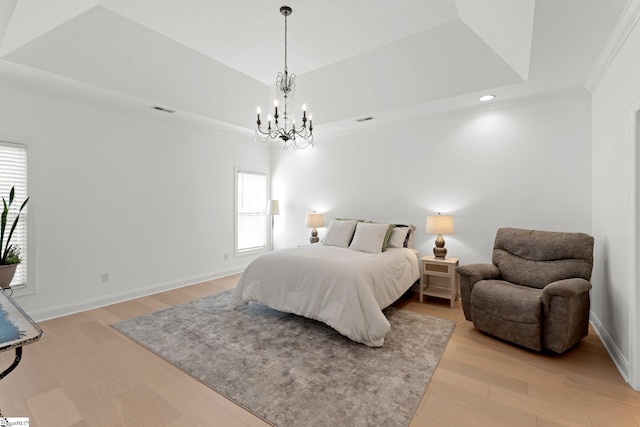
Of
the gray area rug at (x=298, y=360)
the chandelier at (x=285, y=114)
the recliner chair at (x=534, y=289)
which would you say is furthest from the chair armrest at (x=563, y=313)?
the chandelier at (x=285, y=114)

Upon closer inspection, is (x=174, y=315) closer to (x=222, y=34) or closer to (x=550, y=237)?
(x=222, y=34)

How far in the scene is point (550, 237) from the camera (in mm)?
3031

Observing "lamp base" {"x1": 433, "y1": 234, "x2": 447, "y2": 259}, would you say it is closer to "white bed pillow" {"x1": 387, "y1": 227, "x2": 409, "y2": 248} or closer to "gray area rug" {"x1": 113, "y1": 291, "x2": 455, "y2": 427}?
"white bed pillow" {"x1": 387, "y1": 227, "x2": 409, "y2": 248}

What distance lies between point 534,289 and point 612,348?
26.7 inches

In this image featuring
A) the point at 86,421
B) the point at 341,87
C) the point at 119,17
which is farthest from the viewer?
the point at 341,87

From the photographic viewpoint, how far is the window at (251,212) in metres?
5.64

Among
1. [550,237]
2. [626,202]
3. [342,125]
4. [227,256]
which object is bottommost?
[227,256]

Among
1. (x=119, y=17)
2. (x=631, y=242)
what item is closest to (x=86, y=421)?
(x=119, y=17)

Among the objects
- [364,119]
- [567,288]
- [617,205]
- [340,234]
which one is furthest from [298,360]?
[364,119]

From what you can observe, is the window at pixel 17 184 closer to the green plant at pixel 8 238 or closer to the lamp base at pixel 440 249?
the green plant at pixel 8 238

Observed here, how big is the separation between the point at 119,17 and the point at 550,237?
15.2ft

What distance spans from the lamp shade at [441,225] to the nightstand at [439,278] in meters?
0.38

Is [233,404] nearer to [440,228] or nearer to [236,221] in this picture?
[440,228]

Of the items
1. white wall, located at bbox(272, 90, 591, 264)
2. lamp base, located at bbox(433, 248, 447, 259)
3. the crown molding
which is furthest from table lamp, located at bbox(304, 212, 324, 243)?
the crown molding
